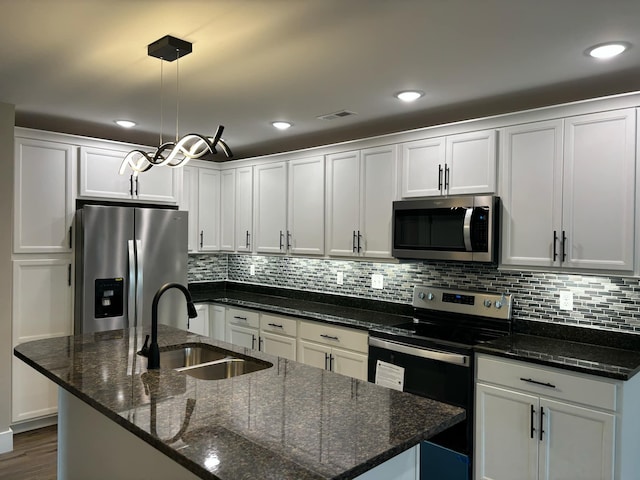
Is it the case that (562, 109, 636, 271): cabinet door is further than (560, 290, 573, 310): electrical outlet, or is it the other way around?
(560, 290, 573, 310): electrical outlet

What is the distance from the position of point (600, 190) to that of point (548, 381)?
1081 millimetres

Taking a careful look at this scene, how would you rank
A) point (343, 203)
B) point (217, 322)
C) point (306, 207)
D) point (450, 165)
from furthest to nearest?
point (217, 322), point (306, 207), point (343, 203), point (450, 165)

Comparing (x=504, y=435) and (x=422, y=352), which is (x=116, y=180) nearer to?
(x=422, y=352)

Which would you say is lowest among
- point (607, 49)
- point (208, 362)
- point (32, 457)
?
point (32, 457)

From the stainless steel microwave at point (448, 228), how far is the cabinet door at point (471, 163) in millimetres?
100

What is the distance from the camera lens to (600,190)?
2.68 m

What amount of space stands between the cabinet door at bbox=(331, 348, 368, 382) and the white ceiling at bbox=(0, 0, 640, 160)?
1.79m

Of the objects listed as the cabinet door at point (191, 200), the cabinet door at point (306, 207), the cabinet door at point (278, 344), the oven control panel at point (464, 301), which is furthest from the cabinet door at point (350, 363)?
the cabinet door at point (191, 200)

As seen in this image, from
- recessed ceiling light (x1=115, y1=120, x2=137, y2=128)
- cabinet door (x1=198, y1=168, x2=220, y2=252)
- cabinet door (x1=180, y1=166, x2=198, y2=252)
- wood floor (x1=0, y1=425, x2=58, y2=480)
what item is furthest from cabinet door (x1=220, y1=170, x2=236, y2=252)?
wood floor (x1=0, y1=425, x2=58, y2=480)

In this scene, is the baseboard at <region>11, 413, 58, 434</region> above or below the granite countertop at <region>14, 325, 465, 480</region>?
below

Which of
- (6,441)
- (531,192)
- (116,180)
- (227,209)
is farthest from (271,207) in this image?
(6,441)

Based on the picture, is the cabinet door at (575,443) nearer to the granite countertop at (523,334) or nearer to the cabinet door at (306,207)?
the granite countertop at (523,334)

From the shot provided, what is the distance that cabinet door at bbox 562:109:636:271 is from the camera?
8.48ft

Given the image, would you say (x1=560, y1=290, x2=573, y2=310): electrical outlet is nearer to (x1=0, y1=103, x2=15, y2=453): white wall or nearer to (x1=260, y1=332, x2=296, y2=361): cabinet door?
(x1=260, y1=332, x2=296, y2=361): cabinet door
